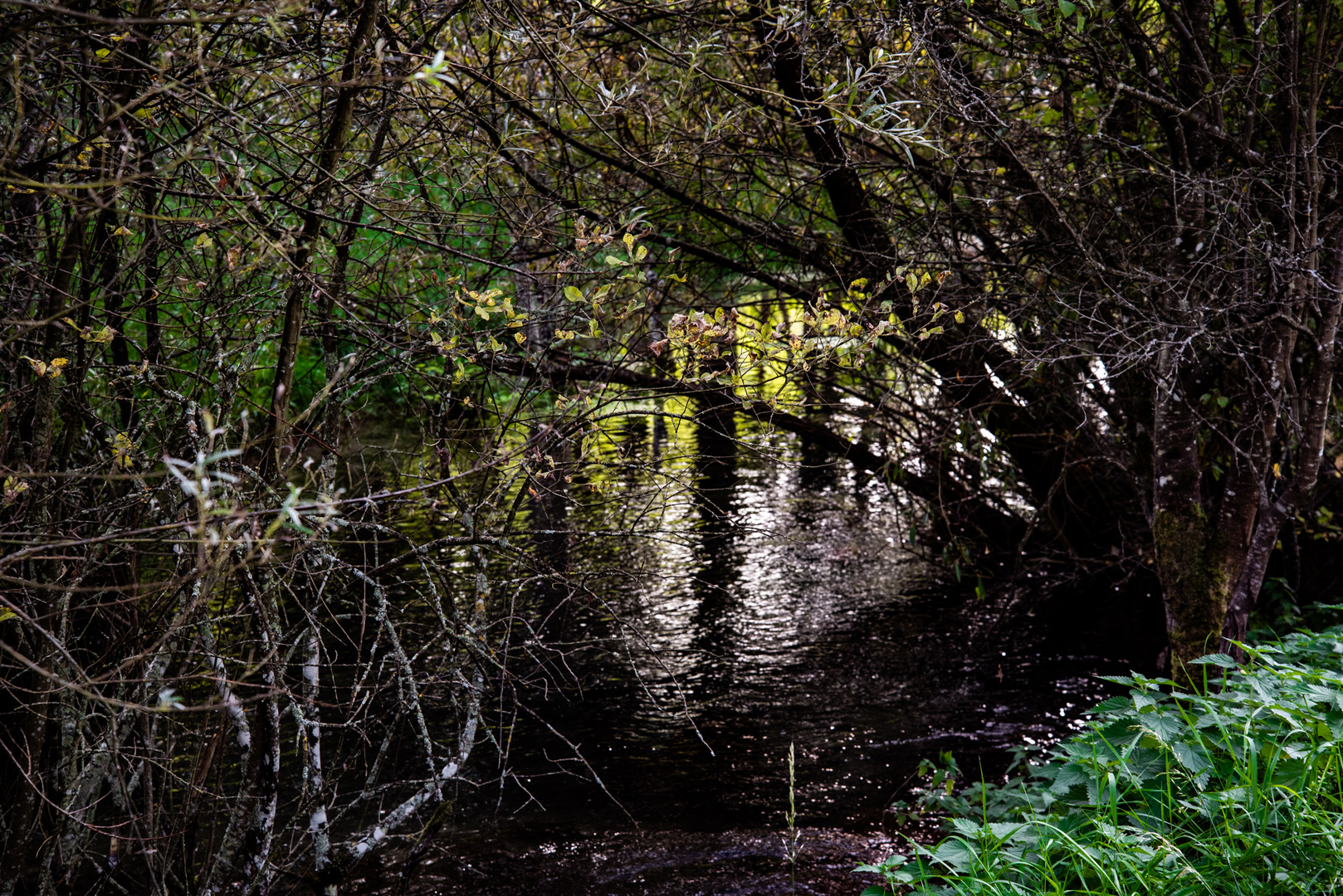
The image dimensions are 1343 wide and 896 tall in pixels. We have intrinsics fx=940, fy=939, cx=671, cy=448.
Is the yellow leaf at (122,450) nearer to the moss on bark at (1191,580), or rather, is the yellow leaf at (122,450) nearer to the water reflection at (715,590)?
the water reflection at (715,590)

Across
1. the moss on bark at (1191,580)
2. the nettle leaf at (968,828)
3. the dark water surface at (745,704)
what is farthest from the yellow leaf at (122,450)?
the moss on bark at (1191,580)

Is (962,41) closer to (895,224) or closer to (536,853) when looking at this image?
(895,224)

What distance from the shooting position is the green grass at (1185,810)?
9.55ft

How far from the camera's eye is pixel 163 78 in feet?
9.75

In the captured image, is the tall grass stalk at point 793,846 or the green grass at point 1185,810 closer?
the green grass at point 1185,810

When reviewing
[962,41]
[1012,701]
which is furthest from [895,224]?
[1012,701]

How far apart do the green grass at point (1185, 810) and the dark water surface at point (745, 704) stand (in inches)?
56.6

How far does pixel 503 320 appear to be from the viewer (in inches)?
208

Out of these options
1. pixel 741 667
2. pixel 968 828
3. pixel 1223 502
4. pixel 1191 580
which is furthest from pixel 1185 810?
pixel 741 667

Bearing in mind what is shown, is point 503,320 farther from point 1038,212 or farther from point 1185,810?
point 1185,810

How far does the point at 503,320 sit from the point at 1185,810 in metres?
3.93

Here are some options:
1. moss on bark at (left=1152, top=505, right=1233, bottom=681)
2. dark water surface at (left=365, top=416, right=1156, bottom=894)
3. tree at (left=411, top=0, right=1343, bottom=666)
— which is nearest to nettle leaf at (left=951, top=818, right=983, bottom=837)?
dark water surface at (left=365, top=416, right=1156, bottom=894)

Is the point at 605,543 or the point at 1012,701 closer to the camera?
the point at 1012,701

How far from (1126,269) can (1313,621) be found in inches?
132
